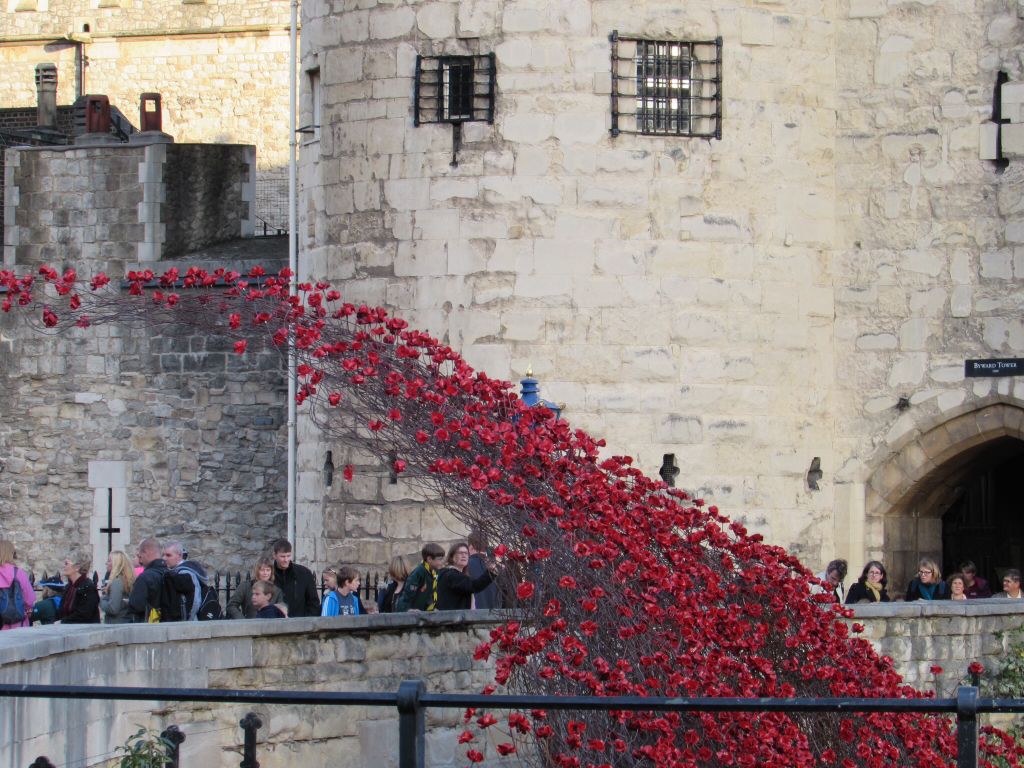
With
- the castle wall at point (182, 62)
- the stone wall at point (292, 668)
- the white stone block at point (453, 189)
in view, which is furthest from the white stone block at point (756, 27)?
the castle wall at point (182, 62)

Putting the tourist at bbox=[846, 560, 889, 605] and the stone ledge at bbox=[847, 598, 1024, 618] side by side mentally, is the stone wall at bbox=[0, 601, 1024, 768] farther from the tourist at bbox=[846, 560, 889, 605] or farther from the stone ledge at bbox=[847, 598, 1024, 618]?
the tourist at bbox=[846, 560, 889, 605]

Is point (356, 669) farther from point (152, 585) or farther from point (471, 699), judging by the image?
point (471, 699)

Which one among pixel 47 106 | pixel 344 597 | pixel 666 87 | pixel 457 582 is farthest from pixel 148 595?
pixel 47 106

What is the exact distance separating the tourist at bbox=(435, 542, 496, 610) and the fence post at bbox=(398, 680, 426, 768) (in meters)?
6.19

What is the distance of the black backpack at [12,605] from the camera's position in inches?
528

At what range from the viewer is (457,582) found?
12.6 meters

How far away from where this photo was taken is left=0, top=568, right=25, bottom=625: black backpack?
13414 mm

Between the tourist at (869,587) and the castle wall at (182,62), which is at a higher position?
the castle wall at (182,62)

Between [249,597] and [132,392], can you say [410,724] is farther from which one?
[132,392]

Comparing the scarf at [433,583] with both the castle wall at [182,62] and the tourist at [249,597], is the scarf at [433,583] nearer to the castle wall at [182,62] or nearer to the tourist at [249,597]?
the tourist at [249,597]

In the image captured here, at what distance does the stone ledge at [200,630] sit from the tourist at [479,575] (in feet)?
1.17

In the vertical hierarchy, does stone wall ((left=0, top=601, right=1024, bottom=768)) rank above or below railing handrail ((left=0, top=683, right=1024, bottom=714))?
below

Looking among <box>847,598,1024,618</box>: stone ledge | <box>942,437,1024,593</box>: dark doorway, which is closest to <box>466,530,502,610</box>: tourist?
<box>847,598,1024,618</box>: stone ledge

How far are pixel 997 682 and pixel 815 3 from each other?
5542 millimetres
